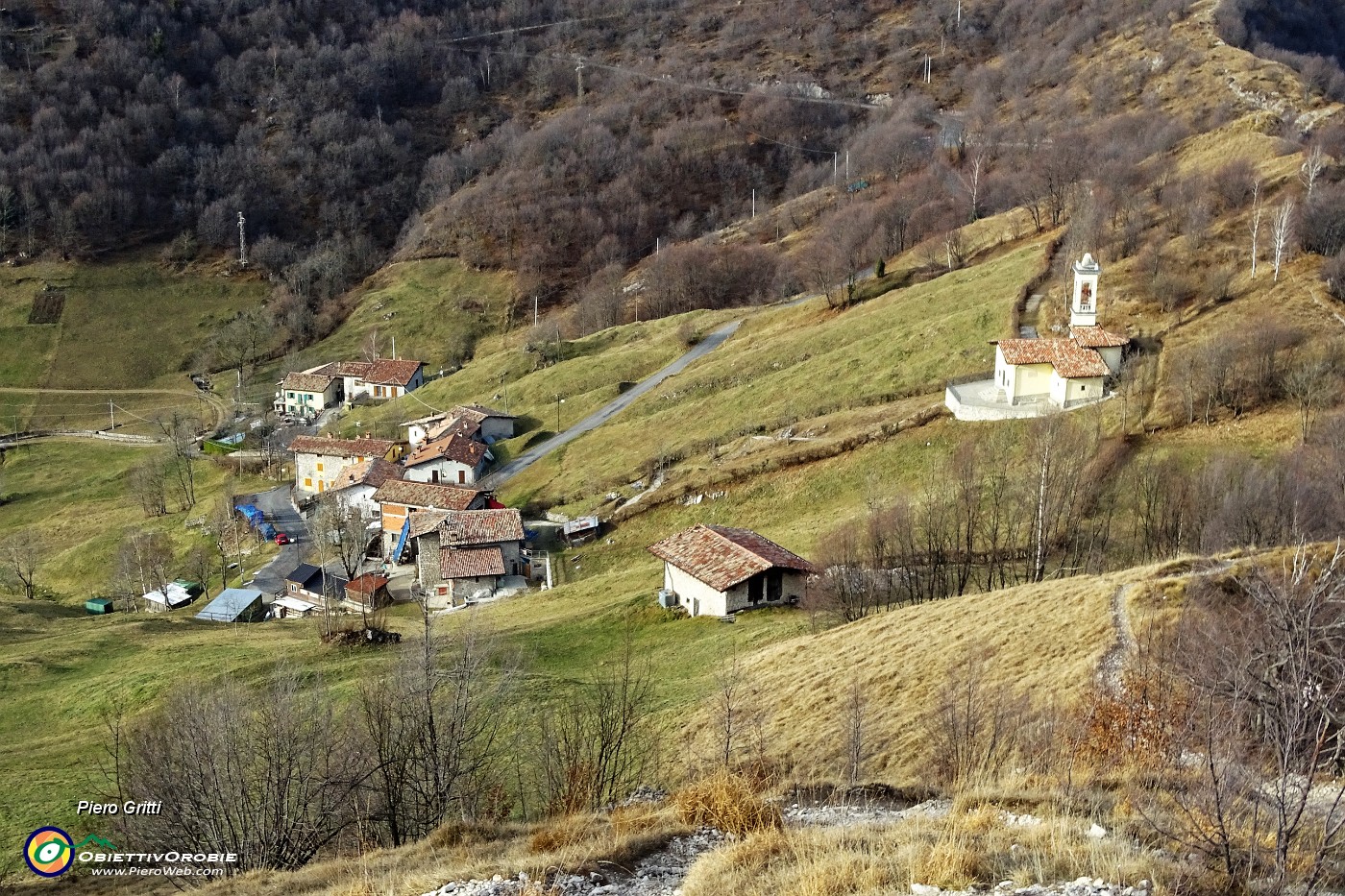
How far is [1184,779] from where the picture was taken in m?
13.1

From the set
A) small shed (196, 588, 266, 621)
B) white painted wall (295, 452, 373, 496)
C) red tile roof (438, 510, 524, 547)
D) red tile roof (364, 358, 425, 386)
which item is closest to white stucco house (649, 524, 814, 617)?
red tile roof (438, 510, 524, 547)

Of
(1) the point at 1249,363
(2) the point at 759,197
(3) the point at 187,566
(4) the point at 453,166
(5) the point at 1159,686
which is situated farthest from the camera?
(4) the point at 453,166

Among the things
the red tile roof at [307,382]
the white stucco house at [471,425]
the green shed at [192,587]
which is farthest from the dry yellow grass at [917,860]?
the red tile roof at [307,382]

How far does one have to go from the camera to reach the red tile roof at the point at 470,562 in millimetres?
50312

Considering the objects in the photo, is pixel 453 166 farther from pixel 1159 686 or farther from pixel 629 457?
pixel 1159 686

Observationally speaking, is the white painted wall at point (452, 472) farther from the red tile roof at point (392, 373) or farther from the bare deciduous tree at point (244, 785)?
the bare deciduous tree at point (244, 785)

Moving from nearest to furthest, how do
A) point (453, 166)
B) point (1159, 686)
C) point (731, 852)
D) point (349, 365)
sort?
point (731, 852) < point (1159, 686) < point (349, 365) < point (453, 166)

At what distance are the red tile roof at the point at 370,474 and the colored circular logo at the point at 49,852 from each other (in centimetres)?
4527

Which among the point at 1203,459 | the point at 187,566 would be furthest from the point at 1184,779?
the point at 187,566

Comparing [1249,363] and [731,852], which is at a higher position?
[731,852]

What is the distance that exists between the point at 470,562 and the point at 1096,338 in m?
31.2

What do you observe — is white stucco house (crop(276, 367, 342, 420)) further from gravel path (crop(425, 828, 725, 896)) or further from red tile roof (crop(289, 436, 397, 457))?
gravel path (crop(425, 828, 725, 896))

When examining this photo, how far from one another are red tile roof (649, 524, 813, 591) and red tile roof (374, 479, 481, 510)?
22791 mm

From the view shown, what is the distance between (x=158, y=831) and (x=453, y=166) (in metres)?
153
